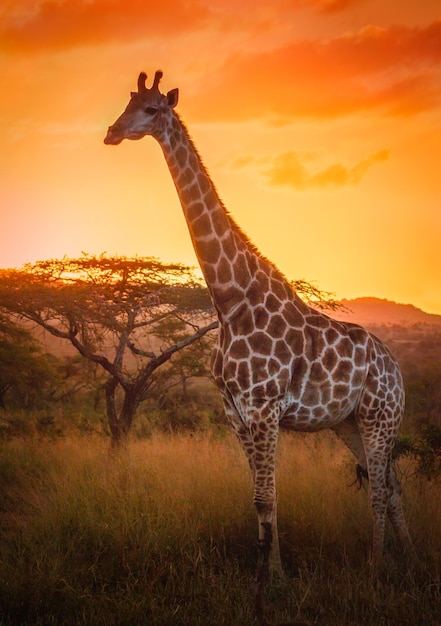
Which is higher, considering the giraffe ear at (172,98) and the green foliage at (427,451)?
the giraffe ear at (172,98)

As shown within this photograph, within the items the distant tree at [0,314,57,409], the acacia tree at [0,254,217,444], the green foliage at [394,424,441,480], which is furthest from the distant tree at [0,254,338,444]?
the green foliage at [394,424,441,480]

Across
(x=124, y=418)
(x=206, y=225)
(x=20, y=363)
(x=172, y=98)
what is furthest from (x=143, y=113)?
(x=20, y=363)

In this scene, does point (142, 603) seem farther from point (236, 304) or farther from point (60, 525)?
point (236, 304)

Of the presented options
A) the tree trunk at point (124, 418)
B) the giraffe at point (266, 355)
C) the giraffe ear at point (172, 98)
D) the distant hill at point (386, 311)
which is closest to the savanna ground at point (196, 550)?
the giraffe at point (266, 355)

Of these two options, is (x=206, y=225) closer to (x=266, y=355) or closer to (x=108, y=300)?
(x=266, y=355)

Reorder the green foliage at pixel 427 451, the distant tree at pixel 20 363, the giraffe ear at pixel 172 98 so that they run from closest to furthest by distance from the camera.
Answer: the giraffe ear at pixel 172 98 < the green foliage at pixel 427 451 < the distant tree at pixel 20 363

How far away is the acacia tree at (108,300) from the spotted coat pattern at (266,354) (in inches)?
186

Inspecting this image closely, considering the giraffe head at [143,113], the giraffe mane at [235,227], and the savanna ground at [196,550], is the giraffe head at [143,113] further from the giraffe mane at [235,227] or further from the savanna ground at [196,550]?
the savanna ground at [196,550]

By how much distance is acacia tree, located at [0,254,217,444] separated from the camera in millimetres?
10359

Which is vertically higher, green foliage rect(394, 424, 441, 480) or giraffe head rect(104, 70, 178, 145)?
giraffe head rect(104, 70, 178, 145)

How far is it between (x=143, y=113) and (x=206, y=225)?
1.10 meters

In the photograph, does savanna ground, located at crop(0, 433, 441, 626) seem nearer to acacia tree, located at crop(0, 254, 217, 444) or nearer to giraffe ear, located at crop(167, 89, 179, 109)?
acacia tree, located at crop(0, 254, 217, 444)

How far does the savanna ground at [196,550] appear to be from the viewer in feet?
14.9

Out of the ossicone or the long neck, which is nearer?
the ossicone
